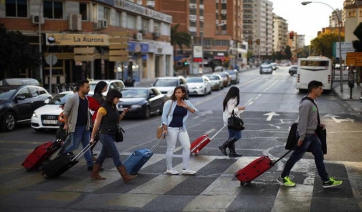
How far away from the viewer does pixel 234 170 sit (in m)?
10.7

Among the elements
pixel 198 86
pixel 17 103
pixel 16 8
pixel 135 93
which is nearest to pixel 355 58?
pixel 198 86

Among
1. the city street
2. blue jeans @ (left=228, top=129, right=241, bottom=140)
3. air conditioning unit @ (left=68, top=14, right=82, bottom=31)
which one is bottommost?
the city street

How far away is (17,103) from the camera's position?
19.2m

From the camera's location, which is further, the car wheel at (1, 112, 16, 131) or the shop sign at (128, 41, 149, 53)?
the shop sign at (128, 41, 149, 53)

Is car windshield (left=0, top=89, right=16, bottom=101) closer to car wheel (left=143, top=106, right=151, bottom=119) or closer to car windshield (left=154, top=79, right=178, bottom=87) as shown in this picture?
car wheel (left=143, top=106, right=151, bottom=119)

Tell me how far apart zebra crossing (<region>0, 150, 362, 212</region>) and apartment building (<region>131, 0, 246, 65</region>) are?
279 feet

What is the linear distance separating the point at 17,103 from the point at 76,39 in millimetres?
25347

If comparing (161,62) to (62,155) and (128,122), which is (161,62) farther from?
(62,155)

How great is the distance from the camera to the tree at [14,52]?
34.6 meters

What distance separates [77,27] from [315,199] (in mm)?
38045

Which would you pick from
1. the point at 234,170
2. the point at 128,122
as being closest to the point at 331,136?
the point at 234,170

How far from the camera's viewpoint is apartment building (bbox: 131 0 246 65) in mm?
109250

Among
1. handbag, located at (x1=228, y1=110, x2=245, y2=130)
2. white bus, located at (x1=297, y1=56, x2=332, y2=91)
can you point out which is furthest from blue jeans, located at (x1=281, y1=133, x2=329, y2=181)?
white bus, located at (x1=297, y1=56, x2=332, y2=91)

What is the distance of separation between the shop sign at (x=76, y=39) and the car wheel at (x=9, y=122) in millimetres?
22661
